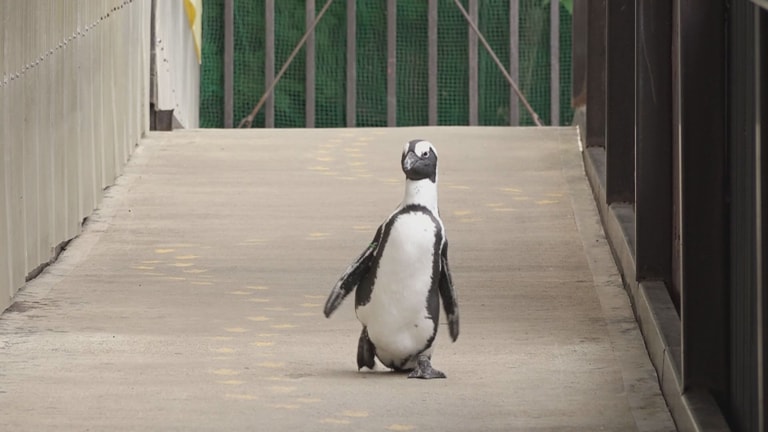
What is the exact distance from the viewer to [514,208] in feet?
33.4

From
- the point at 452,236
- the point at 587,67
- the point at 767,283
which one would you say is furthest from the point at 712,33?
the point at 587,67

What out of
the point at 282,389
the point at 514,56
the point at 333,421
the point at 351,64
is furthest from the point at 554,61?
the point at 333,421

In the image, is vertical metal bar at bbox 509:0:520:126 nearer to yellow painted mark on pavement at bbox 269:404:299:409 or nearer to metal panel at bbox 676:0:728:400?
yellow painted mark on pavement at bbox 269:404:299:409

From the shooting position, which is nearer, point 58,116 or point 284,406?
point 284,406

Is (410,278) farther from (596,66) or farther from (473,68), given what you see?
(473,68)

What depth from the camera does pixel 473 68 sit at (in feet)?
54.7

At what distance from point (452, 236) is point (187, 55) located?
593cm

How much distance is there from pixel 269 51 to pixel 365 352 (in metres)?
10.2

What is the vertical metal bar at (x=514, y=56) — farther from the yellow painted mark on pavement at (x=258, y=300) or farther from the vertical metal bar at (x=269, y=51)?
the yellow painted mark on pavement at (x=258, y=300)

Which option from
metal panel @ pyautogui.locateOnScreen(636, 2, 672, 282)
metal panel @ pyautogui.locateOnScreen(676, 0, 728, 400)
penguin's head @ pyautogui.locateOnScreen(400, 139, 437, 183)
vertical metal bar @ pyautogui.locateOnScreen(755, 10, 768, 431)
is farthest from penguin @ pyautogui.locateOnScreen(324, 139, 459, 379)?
vertical metal bar @ pyautogui.locateOnScreen(755, 10, 768, 431)

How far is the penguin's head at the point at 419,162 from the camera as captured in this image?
248 inches

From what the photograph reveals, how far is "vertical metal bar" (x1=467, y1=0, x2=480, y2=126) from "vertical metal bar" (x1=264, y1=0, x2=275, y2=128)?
2.03m

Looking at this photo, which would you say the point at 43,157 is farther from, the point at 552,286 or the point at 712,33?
the point at 712,33

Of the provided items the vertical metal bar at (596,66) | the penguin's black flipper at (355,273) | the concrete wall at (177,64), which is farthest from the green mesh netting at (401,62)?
the penguin's black flipper at (355,273)
